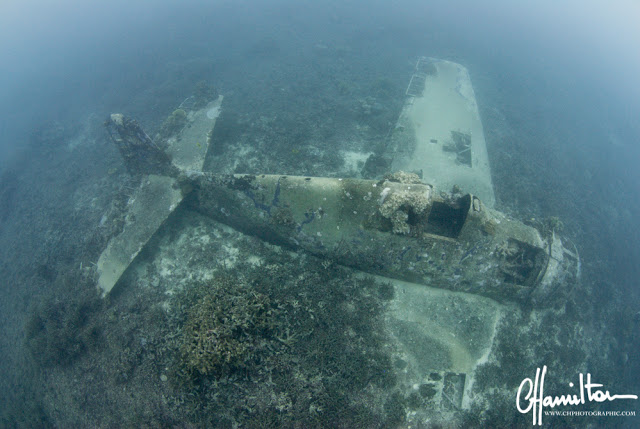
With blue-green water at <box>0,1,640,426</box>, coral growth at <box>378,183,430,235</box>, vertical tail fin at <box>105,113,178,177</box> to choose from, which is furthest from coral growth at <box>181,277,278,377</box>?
vertical tail fin at <box>105,113,178,177</box>

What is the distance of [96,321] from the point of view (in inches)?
467

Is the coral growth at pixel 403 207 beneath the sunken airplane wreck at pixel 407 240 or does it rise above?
above

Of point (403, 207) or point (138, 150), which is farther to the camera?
point (138, 150)

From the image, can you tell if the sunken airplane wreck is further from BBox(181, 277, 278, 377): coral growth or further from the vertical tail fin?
BBox(181, 277, 278, 377): coral growth

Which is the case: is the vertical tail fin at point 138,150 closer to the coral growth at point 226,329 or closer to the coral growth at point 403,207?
the coral growth at point 226,329

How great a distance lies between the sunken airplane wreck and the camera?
10570 millimetres

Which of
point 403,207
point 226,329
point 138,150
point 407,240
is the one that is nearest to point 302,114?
point 138,150

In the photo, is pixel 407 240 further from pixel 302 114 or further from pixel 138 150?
pixel 302 114

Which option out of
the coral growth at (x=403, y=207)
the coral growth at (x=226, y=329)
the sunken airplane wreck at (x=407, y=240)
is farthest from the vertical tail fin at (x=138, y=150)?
the coral growth at (x=403, y=207)

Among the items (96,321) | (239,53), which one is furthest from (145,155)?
(239,53)

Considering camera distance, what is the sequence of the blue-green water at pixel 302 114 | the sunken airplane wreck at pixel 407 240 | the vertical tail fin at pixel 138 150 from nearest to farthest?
the sunken airplane wreck at pixel 407 240 → the vertical tail fin at pixel 138 150 → the blue-green water at pixel 302 114

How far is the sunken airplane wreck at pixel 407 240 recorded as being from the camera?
10.6m

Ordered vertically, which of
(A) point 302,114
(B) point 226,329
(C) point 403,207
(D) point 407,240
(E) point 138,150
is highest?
(C) point 403,207

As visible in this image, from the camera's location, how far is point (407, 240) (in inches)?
422
